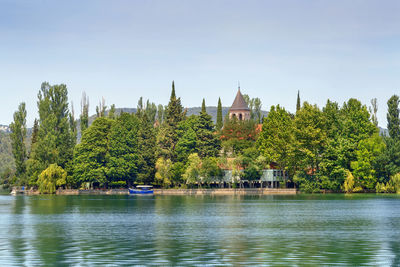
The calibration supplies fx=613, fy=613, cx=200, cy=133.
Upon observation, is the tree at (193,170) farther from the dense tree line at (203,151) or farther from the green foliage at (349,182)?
the green foliage at (349,182)

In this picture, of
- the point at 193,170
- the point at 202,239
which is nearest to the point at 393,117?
the point at 193,170

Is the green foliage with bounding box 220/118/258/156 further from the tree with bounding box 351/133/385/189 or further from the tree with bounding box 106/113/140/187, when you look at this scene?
the tree with bounding box 351/133/385/189

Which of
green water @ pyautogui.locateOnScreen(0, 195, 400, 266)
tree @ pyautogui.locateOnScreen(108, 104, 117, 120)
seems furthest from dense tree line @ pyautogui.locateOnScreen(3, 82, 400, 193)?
green water @ pyautogui.locateOnScreen(0, 195, 400, 266)

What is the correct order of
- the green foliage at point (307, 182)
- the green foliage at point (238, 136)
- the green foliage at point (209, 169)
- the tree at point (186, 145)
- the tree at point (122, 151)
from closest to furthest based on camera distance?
the green foliage at point (307, 182), the green foliage at point (209, 169), the tree at point (122, 151), the tree at point (186, 145), the green foliage at point (238, 136)

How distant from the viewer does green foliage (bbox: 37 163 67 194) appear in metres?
134

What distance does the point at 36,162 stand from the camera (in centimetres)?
13862

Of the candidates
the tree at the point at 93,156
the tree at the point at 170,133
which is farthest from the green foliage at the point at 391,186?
the tree at the point at 93,156

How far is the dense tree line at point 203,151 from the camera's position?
125250 mm

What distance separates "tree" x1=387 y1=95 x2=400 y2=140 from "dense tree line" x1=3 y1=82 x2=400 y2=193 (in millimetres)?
215

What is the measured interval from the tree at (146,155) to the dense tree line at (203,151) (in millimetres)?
227

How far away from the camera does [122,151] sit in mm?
138500

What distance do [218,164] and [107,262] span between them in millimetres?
109011

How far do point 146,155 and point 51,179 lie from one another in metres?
21.6

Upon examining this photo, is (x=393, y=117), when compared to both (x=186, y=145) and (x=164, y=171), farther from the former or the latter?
(x=164, y=171)
